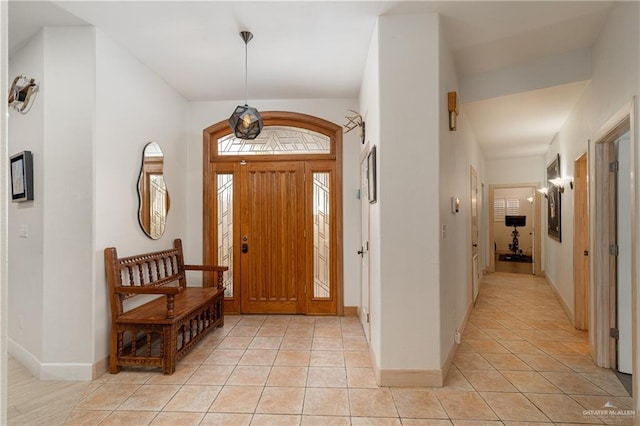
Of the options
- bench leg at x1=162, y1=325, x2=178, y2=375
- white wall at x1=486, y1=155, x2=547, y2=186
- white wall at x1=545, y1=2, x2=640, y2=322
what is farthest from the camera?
white wall at x1=486, y1=155, x2=547, y2=186

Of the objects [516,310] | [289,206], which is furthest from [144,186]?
[516,310]

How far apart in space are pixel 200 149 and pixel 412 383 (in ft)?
12.0

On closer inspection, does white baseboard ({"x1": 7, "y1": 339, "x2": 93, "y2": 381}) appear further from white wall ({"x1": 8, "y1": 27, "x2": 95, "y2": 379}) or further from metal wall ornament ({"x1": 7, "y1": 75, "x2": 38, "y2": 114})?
metal wall ornament ({"x1": 7, "y1": 75, "x2": 38, "y2": 114})

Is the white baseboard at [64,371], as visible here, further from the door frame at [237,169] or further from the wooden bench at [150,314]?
the door frame at [237,169]

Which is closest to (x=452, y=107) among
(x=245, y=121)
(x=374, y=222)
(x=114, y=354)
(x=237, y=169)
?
(x=374, y=222)

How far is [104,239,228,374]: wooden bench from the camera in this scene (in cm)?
278

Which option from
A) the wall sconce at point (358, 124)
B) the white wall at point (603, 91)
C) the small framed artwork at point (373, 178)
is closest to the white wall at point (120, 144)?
the wall sconce at point (358, 124)

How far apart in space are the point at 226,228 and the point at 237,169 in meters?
0.79

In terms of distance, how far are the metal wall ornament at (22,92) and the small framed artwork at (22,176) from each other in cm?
41

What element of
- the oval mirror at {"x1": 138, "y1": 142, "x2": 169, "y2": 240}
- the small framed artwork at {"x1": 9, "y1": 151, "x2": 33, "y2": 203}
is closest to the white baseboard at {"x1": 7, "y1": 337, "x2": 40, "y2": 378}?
the small framed artwork at {"x1": 9, "y1": 151, "x2": 33, "y2": 203}

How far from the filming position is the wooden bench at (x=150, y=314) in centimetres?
278

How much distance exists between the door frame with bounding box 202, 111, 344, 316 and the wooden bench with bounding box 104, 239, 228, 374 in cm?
76

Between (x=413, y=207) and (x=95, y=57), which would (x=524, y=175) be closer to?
(x=413, y=207)

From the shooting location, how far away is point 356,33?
2.83 meters
